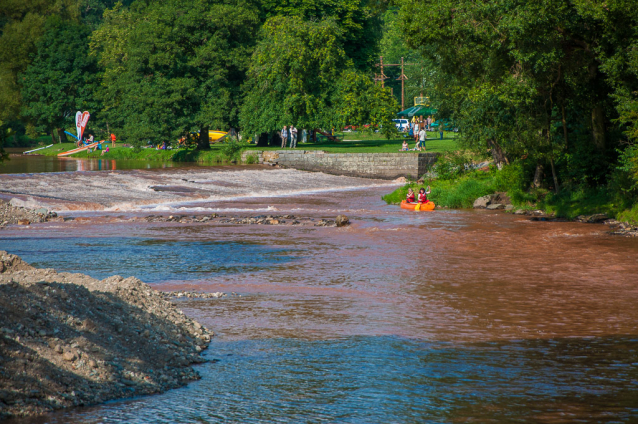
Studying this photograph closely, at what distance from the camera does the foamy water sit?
2861 centimetres

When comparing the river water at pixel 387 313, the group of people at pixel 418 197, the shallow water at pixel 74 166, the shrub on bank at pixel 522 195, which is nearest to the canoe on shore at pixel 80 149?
the shallow water at pixel 74 166

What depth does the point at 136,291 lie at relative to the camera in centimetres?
1039

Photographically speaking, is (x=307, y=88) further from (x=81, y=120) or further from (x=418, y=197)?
(x=81, y=120)

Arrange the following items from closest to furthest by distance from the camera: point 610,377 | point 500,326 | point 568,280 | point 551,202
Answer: point 610,377 < point 500,326 < point 568,280 < point 551,202

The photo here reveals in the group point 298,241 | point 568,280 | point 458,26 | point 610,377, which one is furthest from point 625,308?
point 458,26

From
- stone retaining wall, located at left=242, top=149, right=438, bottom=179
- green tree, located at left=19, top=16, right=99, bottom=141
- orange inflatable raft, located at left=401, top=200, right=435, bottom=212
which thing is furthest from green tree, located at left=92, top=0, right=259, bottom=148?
orange inflatable raft, located at left=401, top=200, right=435, bottom=212

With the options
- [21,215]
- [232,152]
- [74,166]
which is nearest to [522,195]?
[21,215]

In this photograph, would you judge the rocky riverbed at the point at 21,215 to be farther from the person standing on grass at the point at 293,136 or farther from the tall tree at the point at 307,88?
the person standing on grass at the point at 293,136

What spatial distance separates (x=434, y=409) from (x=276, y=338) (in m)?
3.30

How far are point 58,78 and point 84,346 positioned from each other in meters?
66.2

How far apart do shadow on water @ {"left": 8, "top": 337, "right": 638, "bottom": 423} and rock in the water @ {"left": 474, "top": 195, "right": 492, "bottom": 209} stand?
18.3m

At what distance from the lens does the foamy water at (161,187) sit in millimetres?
28609

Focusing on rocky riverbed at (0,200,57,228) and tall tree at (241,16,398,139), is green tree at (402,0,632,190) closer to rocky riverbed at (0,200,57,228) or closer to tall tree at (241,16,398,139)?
rocky riverbed at (0,200,57,228)

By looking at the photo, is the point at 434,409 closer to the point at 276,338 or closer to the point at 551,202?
the point at 276,338
